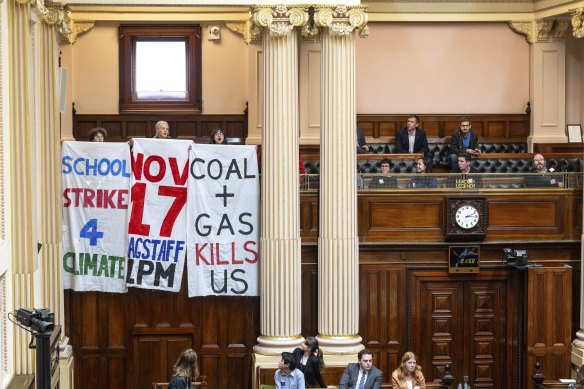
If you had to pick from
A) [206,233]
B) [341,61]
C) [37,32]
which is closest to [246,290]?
[206,233]

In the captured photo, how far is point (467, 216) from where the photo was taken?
1869 centimetres

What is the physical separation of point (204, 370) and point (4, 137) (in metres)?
6.01

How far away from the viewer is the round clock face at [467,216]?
18.7 meters

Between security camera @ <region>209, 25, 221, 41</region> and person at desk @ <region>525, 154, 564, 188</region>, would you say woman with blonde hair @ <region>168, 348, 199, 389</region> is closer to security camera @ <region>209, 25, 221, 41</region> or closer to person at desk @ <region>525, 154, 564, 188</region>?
person at desk @ <region>525, 154, 564, 188</region>

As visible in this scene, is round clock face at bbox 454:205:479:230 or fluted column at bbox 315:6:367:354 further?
round clock face at bbox 454:205:479:230

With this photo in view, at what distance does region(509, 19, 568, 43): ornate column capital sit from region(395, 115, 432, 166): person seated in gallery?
2928 mm

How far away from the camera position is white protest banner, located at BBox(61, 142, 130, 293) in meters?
17.8

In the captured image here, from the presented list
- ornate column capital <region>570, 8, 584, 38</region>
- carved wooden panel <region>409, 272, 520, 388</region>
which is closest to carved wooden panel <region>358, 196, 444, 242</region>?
carved wooden panel <region>409, 272, 520, 388</region>

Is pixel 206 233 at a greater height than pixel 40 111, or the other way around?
pixel 40 111

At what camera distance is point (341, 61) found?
1766 cm

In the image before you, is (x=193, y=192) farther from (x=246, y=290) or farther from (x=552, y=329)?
(x=552, y=329)

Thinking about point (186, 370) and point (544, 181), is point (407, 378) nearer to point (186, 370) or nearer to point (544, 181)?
point (186, 370)

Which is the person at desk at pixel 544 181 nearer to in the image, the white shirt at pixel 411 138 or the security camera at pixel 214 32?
the white shirt at pixel 411 138

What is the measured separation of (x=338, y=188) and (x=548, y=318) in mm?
3742
